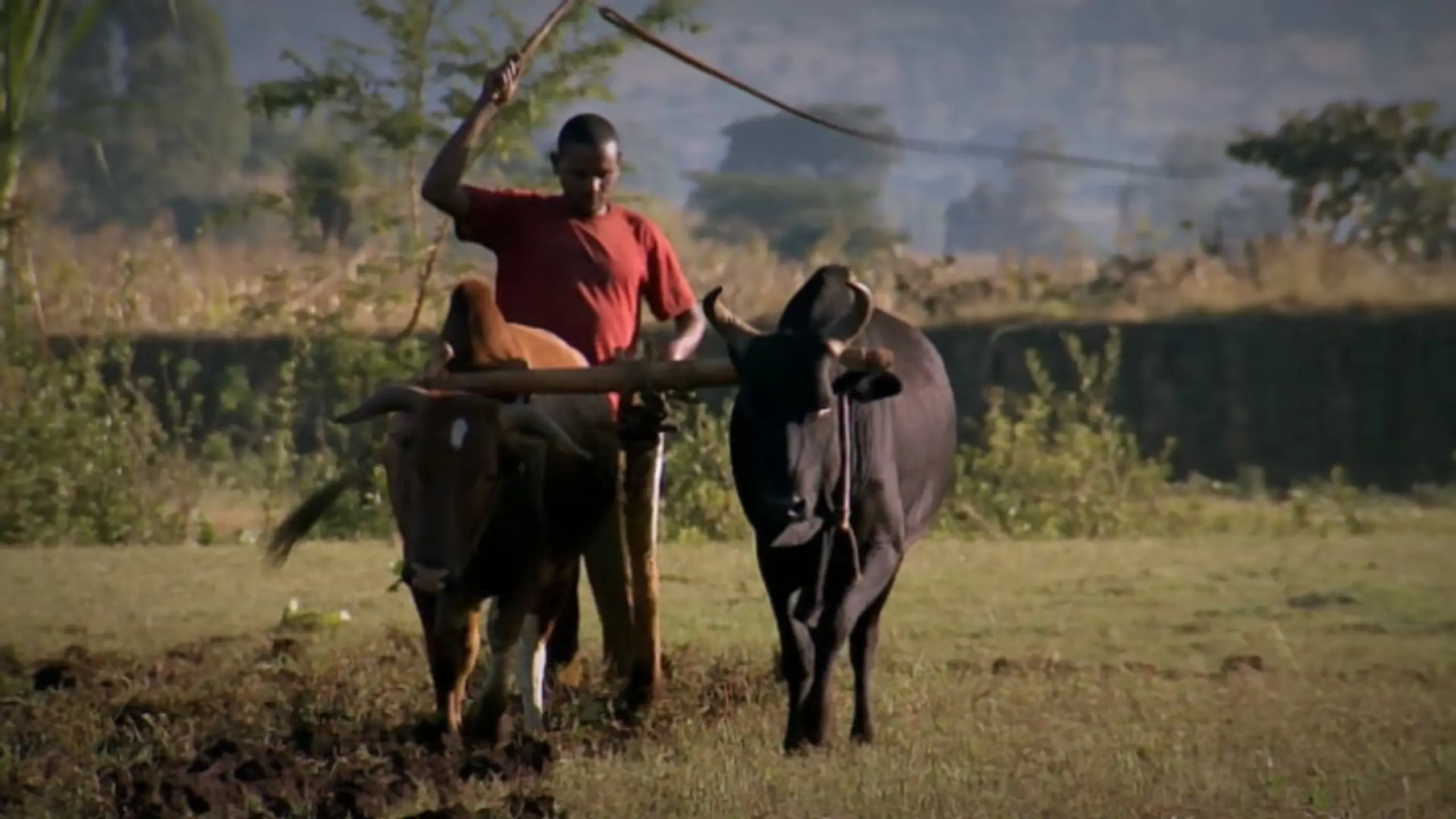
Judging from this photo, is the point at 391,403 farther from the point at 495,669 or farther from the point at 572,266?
the point at 572,266

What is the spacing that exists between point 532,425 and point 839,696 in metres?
2.18

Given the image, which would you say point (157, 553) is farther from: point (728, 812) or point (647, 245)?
point (728, 812)

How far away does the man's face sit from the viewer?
8086 millimetres

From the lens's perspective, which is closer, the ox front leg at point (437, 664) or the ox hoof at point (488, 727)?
the ox front leg at point (437, 664)

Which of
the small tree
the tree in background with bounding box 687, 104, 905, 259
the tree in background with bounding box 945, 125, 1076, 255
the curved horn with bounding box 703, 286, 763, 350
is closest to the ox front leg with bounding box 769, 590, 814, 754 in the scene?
the curved horn with bounding box 703, 286, 763, 350

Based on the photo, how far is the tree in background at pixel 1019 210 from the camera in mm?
82875

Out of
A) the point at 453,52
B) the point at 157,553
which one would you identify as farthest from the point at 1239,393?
the point at 157,553

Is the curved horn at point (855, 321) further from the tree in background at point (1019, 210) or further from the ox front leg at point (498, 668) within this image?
the tree in background at point (1019, 210)

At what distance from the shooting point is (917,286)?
2178 cm

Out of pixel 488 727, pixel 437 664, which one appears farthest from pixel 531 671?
pixel 437 664

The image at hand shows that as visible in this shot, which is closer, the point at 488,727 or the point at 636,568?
the point at 488,727

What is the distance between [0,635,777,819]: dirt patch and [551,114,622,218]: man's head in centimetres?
163

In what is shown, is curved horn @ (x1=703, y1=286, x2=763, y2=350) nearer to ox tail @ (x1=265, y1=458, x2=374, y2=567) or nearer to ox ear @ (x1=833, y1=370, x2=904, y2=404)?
ox ear @ (x1=833, y1=370, x2=904, y2=404)

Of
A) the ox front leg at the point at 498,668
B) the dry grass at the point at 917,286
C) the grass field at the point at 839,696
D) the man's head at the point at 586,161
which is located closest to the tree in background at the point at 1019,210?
the dry grass at the point at 917,286
